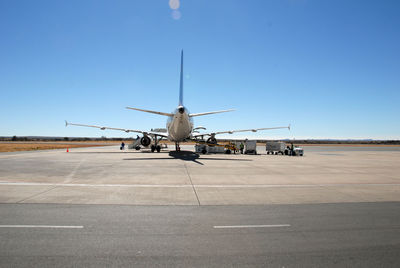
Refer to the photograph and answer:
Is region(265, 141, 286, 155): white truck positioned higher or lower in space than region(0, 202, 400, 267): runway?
higher

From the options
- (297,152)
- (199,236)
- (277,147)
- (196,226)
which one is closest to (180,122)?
(196,226)

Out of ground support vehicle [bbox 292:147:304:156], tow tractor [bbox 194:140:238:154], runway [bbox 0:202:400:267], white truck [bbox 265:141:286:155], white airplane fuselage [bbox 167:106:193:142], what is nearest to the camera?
runway [bbox 0:202:400:267]

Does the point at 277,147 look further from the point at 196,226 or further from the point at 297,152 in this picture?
the point at 196,226

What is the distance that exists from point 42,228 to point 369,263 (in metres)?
7.29

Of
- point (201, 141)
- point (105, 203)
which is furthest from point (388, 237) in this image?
point (201, 141)

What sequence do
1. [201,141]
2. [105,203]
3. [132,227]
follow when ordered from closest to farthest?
[132,227], [105,203], [201,141]

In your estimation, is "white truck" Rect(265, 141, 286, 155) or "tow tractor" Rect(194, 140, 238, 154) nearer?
"tow tractor" Rect(194, 140, 238, 154)

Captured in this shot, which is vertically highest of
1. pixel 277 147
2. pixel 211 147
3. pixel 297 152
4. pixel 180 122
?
pixel 180 122

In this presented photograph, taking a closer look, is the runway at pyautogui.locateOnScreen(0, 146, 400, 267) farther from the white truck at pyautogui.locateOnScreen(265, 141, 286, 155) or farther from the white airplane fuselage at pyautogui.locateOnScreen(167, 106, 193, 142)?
the white truck at pyautogui.locateOnScreen(265, 141, 286, 155)

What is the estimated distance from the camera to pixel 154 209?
7.42 m

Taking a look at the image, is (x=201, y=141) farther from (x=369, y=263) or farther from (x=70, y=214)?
(x=369, y=263)

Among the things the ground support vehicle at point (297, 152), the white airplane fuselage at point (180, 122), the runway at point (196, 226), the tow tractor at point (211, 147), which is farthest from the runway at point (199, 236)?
the tow tractor at point (211, 147)

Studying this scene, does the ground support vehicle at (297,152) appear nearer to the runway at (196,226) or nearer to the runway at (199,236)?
the runway at (196,226)

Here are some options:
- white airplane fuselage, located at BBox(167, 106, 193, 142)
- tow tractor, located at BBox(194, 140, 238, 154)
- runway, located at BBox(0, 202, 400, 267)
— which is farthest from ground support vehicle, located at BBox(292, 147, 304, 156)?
runway, located at BBox(0, 202, 400, 267)
